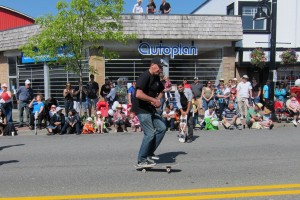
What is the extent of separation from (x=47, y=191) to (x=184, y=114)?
489 cm

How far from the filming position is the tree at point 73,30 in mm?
11172

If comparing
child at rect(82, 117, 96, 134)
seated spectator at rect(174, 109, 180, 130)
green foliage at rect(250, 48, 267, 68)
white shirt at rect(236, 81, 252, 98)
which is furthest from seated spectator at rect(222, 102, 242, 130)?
green foliage at rect(250, 48, 267, 68)

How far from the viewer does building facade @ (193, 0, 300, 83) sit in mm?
17000

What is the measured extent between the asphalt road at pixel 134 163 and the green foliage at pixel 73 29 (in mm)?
3160

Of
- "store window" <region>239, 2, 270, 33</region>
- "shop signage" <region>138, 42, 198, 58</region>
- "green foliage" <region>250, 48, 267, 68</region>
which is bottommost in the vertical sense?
"green foliage" <region>250, 48, 267, 68</region>

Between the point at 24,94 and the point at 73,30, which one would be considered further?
the point at 24,94

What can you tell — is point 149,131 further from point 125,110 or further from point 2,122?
point 2,122

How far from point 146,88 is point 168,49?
1076cm

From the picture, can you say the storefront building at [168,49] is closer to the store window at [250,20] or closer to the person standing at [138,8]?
the person standing at [138,8]

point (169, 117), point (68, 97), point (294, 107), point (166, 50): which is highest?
point (166, 50)

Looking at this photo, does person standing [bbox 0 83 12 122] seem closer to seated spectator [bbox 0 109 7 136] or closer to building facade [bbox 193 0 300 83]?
seated spectator [bbox 0 109 7 136]

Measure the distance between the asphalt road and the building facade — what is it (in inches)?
299

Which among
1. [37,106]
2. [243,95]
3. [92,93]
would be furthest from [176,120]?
[37,106]

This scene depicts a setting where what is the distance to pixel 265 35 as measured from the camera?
17.3 metres
